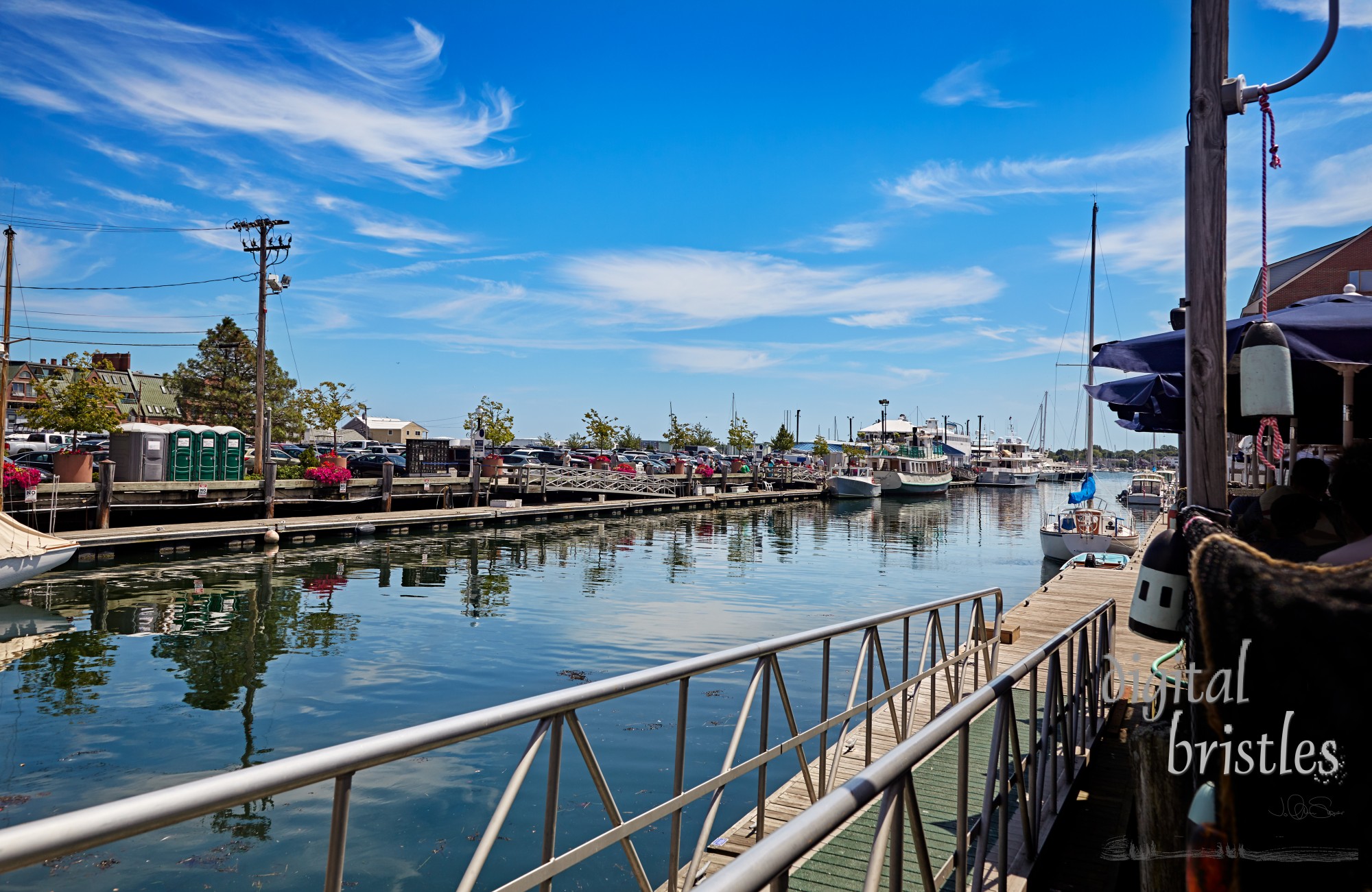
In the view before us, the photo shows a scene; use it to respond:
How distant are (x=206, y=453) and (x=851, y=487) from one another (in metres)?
46.1

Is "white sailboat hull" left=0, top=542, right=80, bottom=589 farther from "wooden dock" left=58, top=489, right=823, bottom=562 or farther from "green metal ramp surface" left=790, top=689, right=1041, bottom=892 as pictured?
"green metal ramp surface" left=790, top=689, right=1041, bottom=892

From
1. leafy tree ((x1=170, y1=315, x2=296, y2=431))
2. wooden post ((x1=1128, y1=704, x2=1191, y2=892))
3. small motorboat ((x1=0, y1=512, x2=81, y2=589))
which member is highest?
leafy tree ((x1=170, y1=315, x2=296, y2=431))

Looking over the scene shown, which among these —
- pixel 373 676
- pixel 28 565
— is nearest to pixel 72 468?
pixel 28 565

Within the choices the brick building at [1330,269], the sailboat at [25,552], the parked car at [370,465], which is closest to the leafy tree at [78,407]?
the parked car at [370,465]

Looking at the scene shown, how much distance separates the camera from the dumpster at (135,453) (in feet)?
84.3

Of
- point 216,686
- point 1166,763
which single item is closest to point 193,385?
point 216,686

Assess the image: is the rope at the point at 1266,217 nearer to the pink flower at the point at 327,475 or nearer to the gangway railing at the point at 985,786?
the gangway railing at the point at 985,786

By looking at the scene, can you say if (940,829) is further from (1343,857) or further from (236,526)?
(236,526)

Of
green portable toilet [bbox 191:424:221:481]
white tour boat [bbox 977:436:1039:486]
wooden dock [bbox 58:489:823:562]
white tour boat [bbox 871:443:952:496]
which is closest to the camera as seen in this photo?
wooden dock [bbox 58:489:823:562]

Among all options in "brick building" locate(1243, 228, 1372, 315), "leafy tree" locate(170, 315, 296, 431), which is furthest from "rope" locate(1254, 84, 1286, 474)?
"leafy tree" locate(170, 315, 296, 431)

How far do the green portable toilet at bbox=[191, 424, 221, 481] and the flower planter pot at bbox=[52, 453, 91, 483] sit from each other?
126 inches

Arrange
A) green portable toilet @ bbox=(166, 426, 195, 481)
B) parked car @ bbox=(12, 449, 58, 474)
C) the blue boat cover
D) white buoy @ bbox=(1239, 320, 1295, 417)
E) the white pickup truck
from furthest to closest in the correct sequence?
the white pickup truck → the blue boat cover → parked car @ bbox=(12, 449, 58, 474) → green portable toilet @ bbox=(166, 426, 195, 481) → white buoy @ bbox=(1239, 320, 1295, 417)

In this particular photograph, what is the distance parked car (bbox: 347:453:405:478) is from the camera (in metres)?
39.3

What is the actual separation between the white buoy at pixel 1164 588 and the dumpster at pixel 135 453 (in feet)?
93.0
